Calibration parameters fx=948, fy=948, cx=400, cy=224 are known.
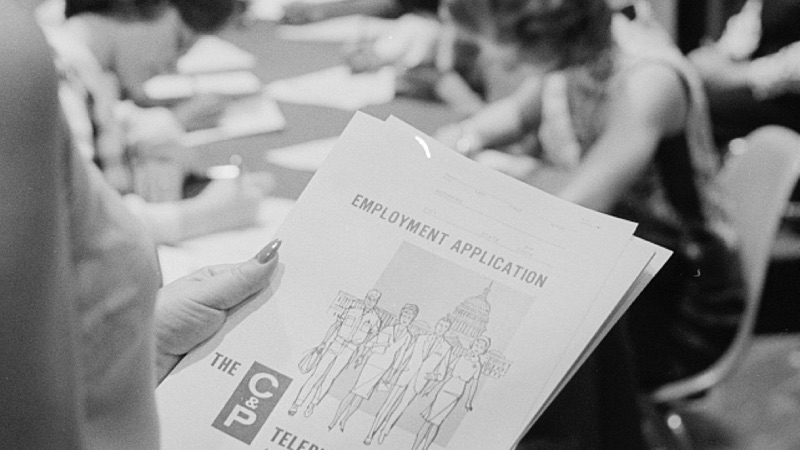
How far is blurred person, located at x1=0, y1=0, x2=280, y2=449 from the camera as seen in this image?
0.33 m

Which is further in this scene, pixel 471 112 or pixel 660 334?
pixel 471 112

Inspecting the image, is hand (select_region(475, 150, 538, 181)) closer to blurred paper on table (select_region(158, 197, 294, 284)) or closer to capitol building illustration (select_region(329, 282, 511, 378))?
blurred paper on table (select_region(158, 197, 294, 284))

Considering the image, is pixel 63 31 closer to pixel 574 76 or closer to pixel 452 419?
pixel 574 76

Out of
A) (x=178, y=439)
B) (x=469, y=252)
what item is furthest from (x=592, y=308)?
(x=178, y=439)

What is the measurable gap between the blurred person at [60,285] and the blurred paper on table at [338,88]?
139cm

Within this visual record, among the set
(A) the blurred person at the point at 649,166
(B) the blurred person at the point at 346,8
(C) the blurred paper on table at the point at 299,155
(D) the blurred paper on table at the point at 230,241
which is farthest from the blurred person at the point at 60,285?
(B) the blurred person at the point at 346,8

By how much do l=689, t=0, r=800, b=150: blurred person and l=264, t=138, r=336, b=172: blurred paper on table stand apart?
184 cm

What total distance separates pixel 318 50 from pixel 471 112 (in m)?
0.45

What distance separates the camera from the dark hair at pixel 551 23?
159 cm

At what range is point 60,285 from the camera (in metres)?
0.36

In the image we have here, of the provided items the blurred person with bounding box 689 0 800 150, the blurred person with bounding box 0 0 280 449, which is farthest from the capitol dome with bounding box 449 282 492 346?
the blurred person with bounding box 689 0 800 150

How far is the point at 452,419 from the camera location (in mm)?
672

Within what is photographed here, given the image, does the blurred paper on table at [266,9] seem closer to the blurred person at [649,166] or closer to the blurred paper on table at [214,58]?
the blurred paper on table at [214,58]

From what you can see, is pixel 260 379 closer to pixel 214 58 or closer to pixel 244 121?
pixel 244 121
